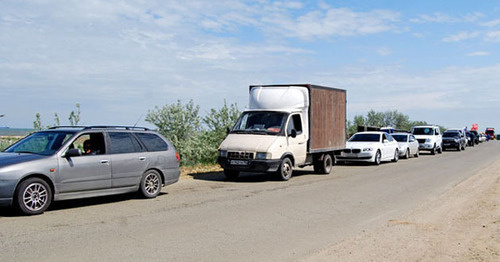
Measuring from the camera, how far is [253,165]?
1406 cm

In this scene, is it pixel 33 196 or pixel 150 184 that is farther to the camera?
pixel 150 184

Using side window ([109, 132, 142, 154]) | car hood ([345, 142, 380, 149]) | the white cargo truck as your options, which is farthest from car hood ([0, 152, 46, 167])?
car hood ([345, 142, 380, 149])

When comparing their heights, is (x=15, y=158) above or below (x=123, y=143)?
below

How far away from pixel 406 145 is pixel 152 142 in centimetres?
2024

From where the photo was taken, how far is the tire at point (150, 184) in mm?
10773

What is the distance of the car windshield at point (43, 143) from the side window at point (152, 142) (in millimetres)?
1794

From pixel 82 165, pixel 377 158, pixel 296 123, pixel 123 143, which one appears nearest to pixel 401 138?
pixel 377 158

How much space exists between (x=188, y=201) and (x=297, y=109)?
21.2 feet

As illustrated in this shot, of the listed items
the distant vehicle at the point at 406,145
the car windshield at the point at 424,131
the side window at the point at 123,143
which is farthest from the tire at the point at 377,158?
the side window at the point at 123,143

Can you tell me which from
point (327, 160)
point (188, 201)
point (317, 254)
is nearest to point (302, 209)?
point (188, 201)

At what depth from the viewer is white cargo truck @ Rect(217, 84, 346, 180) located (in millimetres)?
14258

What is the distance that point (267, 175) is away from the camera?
54.3 feet

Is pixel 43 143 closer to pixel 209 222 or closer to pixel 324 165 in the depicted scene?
pixel 209 222

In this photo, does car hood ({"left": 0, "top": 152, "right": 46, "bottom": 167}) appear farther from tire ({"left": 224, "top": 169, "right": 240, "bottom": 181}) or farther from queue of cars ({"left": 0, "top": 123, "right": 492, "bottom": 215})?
tire ({"left": 224, "top": 169, "right": 240, "bottom": 181})
